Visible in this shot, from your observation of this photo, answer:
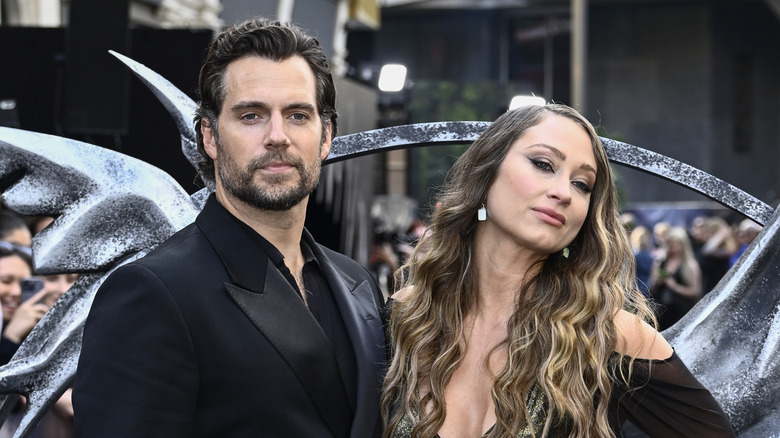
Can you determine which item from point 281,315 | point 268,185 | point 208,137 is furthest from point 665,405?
point 208,137

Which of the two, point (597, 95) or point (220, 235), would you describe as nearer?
point (220, 235)

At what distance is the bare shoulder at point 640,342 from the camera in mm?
2383

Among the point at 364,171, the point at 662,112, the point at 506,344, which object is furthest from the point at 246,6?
the point at 662,112

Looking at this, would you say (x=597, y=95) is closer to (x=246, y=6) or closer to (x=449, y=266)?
(x=246, y=6)

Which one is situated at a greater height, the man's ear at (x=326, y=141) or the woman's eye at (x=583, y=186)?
the man's ear at (x=326, y=141)

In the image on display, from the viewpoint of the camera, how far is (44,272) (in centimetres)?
268

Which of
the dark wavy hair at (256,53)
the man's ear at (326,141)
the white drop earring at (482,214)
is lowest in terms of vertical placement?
the white drop earring at (482,214)

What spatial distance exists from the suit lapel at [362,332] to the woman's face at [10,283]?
8.24 ft

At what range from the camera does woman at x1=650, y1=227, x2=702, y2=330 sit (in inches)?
382

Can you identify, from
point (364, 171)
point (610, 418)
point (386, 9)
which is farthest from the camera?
point (386, 9)

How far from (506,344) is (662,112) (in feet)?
102

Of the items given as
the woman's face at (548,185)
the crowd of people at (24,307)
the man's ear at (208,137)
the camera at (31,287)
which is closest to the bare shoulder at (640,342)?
the woman's face at (548,185)

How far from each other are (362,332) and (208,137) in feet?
1.93

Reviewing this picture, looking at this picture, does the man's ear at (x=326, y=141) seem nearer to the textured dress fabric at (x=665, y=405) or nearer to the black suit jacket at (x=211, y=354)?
the black suit jacket at (x=211, y=354)
